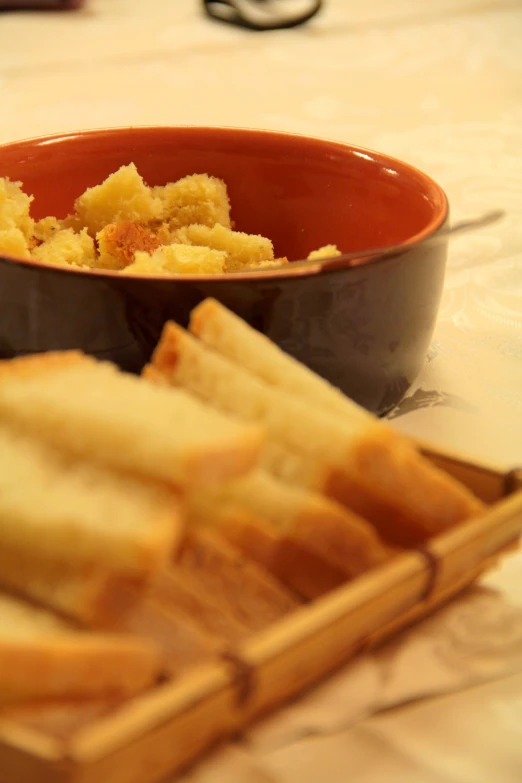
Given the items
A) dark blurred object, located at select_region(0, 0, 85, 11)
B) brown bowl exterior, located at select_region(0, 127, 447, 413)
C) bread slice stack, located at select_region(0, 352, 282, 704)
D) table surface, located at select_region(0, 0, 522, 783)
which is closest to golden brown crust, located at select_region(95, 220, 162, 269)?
brown bowl exterior, located at select_region(0, 127, 447, 413)

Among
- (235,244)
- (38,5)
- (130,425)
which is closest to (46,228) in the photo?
(235,244)

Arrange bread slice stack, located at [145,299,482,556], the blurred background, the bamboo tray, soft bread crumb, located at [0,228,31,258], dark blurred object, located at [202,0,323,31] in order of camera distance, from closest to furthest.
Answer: the bamboo tray → bread slice stack, located at [145,299,482,556] → soft bread crumb, located at [0,228,31,258] → the blurred background → dark blurred object, located at [202,0,323,31]

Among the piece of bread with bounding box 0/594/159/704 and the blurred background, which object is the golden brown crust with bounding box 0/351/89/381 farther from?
the blurred background

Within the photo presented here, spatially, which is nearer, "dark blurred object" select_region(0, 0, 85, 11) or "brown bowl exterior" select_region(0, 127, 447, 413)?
"brown bowl exterior" select_region(0, 127, 447, 413)

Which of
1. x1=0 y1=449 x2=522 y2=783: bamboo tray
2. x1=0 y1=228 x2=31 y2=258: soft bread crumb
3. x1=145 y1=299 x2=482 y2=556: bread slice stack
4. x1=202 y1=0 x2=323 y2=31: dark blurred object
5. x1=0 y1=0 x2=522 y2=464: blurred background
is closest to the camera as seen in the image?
x1=0 y1=449 x2=522 y2=783: bamboo tray

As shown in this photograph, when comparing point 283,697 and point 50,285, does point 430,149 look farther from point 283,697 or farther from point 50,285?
point 283,697

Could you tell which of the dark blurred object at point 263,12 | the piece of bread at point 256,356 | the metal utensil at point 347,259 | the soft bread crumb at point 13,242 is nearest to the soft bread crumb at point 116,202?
the soft bread crumb at point 13,242

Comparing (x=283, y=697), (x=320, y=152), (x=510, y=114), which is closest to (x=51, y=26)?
(x=510, y=114)
